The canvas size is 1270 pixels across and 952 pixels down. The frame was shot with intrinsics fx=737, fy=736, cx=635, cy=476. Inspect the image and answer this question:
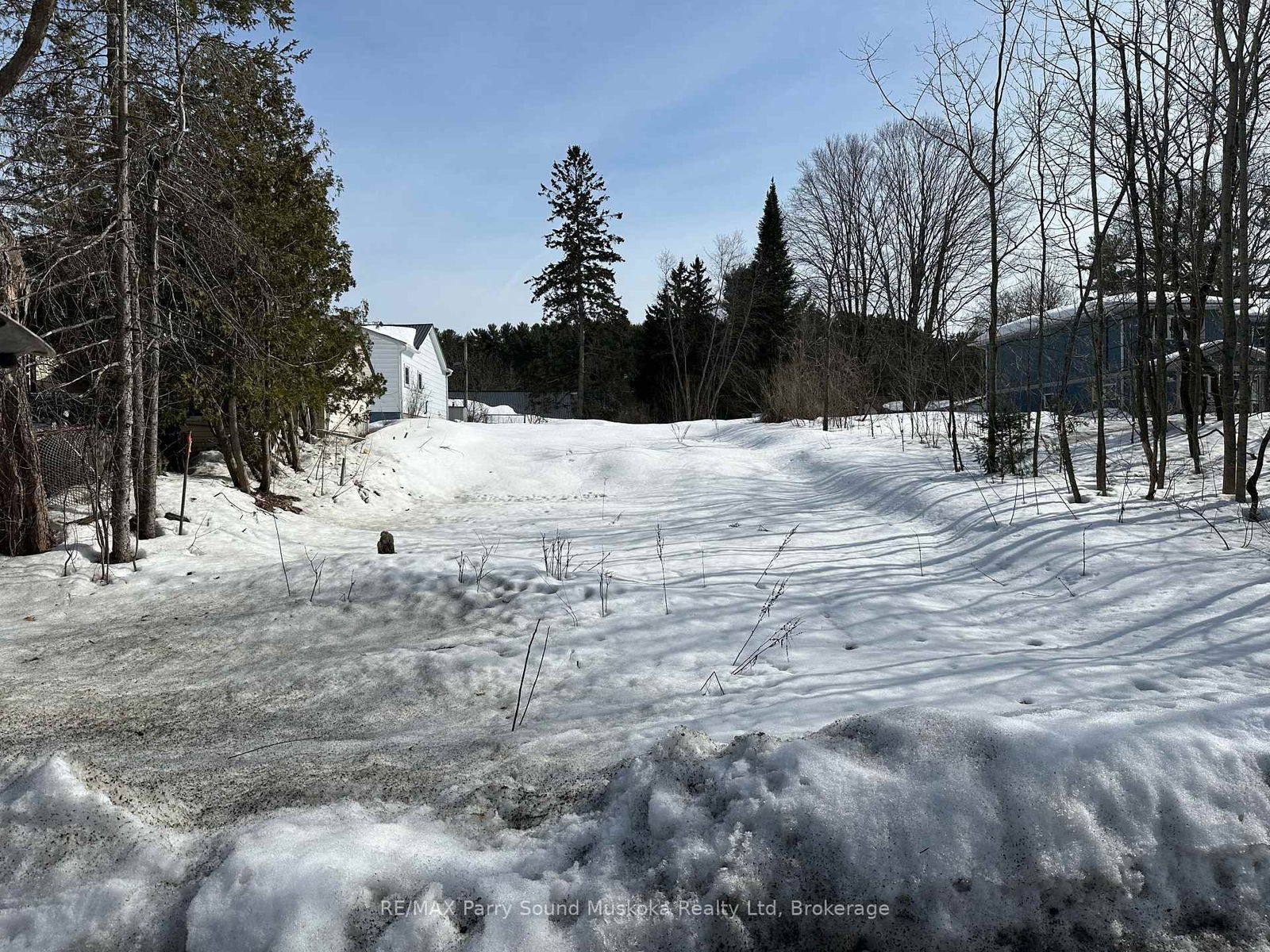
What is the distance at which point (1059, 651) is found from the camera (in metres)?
3.71

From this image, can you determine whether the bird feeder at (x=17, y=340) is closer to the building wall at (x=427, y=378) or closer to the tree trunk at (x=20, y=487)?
the tree trunk at (x=20, y=487)

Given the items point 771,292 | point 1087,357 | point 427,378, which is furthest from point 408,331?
point 1087,357

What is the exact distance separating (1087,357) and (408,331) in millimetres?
30820

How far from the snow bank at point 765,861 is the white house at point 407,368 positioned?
24072 millimetres

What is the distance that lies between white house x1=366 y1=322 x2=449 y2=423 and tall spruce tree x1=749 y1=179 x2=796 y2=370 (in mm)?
15987

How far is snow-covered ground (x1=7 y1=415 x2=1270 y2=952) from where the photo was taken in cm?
197

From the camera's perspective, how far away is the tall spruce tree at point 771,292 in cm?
3728

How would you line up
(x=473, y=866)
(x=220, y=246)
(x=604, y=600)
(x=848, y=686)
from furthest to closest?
(x=220, y=246) → (x=604, y=600) → (x=848, y=686) → (x=473, y=866)

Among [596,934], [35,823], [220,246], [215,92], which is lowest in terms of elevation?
[596,934]

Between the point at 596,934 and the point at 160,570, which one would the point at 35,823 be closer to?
the point at 596,934

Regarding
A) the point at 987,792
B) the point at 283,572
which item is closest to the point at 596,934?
the point at 987,792

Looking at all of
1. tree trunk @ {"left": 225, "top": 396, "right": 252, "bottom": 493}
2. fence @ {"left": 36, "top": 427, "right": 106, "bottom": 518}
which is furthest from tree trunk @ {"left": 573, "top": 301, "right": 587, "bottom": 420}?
fence @ {"left": 36, "top": 427, "right": 106, "bottom": 518}

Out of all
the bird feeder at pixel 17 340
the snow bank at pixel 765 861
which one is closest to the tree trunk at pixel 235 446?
the bird feeder at pixel 17 340

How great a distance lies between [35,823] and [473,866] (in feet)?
4.48
